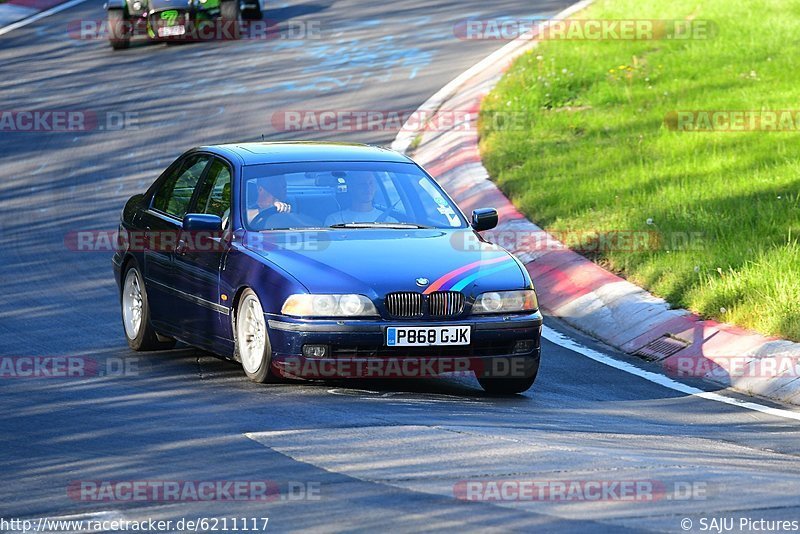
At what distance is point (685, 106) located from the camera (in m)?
18.4

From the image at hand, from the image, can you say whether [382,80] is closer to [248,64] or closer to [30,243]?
[248,64]

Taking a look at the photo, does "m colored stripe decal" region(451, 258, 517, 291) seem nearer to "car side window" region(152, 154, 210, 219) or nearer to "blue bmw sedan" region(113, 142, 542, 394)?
"blue bmw sedan" region(113, 142, 542, 394)

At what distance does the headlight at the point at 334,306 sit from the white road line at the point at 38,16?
21644 millimetres

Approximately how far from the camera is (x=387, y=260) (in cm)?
936

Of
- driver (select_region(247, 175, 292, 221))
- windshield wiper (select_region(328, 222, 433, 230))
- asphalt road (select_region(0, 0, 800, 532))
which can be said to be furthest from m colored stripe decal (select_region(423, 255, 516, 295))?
driver (select_region(247, 175, 292, 221))

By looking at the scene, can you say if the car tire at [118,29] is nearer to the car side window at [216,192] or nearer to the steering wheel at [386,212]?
the car side window at [216,192]

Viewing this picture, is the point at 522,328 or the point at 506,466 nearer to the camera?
the point at 506,466

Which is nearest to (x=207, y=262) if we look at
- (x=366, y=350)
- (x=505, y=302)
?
(x=366, y=350)

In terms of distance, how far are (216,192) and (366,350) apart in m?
2.06

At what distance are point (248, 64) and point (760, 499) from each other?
19.8 metres

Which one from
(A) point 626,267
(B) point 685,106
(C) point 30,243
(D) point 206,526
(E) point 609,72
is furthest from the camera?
(E) point 609,72

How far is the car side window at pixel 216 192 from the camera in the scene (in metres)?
10.4

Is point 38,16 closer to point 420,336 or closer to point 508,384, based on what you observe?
point 508,384

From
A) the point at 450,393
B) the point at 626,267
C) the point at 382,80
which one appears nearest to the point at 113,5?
the point at 382,80
